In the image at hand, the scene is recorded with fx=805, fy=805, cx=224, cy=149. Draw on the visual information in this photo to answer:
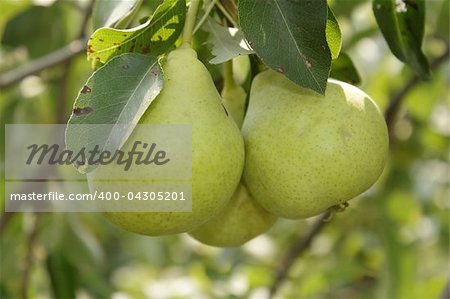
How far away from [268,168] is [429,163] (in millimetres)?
1686

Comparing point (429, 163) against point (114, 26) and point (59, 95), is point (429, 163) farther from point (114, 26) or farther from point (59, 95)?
point (114, 26)

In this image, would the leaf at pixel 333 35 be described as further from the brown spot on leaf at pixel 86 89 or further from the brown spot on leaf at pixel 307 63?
the brown spot on leaf at pixel 86 89

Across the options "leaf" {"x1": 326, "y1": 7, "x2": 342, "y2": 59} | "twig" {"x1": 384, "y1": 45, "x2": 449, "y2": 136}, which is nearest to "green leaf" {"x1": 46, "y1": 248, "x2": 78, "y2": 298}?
"twig" {"x1": 384, "y1": 45, "x2": 449, "y2": 136}

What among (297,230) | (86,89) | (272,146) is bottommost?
(297,230)

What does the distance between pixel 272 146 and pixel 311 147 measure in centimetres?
5

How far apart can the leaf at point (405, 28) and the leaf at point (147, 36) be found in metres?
0.28

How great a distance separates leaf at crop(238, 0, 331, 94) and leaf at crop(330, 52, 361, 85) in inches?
8.9

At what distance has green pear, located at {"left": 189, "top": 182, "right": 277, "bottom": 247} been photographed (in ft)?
3.50

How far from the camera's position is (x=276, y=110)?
97 centimetres

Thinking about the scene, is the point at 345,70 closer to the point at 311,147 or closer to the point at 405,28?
the point at 405,28

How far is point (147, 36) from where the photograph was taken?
0.99 metres

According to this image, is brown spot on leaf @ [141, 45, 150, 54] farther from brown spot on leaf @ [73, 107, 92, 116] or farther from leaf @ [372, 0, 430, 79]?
leaf @ [372, 0, 430, 79]

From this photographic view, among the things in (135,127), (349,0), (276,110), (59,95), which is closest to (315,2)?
(276,110)

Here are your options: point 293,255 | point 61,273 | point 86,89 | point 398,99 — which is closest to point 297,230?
point 293,255
